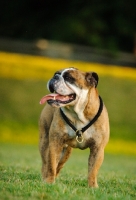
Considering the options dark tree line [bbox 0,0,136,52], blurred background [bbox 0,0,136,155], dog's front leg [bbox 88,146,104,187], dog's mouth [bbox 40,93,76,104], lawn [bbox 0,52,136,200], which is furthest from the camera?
dark tree line [bbox 0,0,136,52]

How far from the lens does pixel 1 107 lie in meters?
21.2

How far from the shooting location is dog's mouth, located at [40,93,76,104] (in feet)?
25.7

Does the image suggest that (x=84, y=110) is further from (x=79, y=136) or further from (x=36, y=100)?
(x=36, y=100)

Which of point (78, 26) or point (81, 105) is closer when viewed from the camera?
point (81, 105)

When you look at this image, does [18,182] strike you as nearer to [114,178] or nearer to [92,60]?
[114,178]

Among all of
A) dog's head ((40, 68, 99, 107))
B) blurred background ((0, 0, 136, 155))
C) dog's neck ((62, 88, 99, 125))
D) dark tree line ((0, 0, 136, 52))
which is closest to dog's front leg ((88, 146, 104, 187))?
dog's neck ((62, 88, 99, 125))

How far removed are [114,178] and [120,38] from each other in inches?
938

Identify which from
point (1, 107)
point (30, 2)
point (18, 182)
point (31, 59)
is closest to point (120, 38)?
point (30, 2)


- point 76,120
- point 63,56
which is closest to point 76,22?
point 63,56

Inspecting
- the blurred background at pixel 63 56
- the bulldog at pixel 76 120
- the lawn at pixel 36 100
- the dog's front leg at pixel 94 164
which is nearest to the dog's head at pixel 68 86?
the bulldog at pixel 76 120

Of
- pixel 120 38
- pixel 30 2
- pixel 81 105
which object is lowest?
pixel 81 105

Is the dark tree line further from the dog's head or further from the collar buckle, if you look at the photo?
the collar buckle

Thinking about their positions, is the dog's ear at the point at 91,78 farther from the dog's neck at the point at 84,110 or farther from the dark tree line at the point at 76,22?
the dark tree line at the point at 76,22

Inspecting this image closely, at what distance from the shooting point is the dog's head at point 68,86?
7.87 metres
